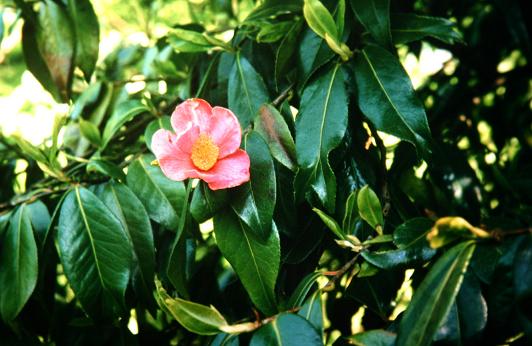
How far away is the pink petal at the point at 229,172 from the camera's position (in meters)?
0.63

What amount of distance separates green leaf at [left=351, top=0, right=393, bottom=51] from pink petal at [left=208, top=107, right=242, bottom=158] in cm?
24

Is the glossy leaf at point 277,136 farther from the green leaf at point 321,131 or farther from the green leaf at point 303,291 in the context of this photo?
the green leaf at point 303,291

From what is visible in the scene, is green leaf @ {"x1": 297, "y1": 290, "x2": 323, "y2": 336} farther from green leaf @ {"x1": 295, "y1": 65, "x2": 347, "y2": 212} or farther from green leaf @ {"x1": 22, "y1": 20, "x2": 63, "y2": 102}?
green leaf @ {"x1": 22, "y1": 20, "x2": 63, "y2": 102}

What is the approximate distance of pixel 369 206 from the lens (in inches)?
25.0

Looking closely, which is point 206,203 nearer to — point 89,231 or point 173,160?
point 173,160

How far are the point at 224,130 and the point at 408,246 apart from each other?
0.28 metres

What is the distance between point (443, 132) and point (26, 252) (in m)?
0.94

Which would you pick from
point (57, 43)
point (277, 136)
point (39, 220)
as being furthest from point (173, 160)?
point (57, 43)

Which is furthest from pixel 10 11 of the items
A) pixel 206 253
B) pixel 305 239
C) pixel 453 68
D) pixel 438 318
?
pixel 453 68

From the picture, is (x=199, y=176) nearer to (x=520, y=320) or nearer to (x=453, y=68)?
(x=520, y=320)

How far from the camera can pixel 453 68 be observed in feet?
4.61

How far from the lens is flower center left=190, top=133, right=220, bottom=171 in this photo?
653mm

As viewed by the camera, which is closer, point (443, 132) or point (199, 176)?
point (199, 176)

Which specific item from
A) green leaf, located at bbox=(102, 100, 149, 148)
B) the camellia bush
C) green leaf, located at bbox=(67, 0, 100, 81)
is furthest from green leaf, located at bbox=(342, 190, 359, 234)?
green leaf, located at bbox=(67, 0, 100, 81)
